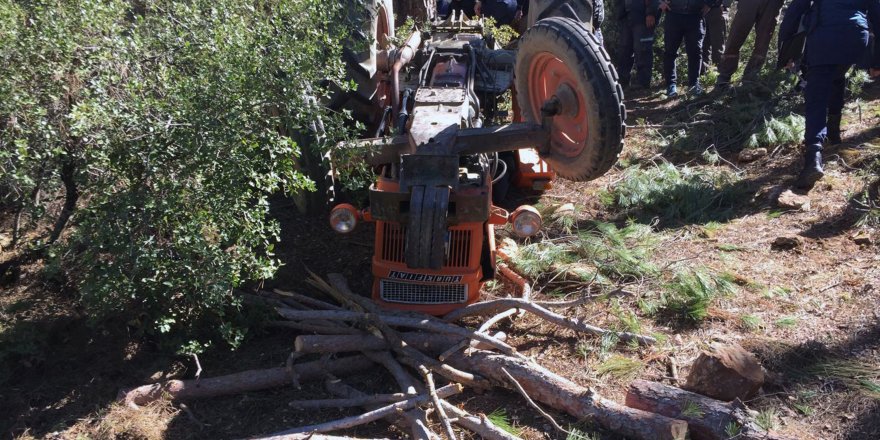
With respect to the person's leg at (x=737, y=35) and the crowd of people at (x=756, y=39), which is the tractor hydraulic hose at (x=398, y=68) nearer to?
the crowd of people at (x=756, y=39)

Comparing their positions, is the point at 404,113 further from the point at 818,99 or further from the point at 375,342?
the point at 818,99

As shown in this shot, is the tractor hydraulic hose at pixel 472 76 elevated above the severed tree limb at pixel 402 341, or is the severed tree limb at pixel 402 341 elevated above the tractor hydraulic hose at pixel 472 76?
the tractor hydraulic hose at pixel 472 76

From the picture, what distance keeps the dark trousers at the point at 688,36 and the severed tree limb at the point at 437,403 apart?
6.09 metres

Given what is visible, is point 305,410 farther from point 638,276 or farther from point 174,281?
point 638,276

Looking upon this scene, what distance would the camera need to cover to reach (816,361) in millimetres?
3754

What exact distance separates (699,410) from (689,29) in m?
6.13

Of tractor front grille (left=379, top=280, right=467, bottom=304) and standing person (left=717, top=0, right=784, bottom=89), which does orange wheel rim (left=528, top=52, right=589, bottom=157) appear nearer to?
tractor front grille (left=379, top=280, right=467, bottom=304)

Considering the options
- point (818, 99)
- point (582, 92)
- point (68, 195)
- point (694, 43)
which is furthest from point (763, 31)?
point (68, 195)

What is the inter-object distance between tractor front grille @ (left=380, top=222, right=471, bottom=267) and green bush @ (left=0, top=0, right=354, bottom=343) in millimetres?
730

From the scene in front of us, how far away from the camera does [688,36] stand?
8.32 metres

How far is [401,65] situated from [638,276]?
7.94 feet

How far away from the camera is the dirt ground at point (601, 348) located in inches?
141

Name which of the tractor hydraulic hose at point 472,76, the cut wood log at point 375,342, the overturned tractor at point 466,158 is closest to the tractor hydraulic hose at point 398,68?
the overturned tractor at point 466,158

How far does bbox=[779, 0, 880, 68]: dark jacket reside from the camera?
5.66m
